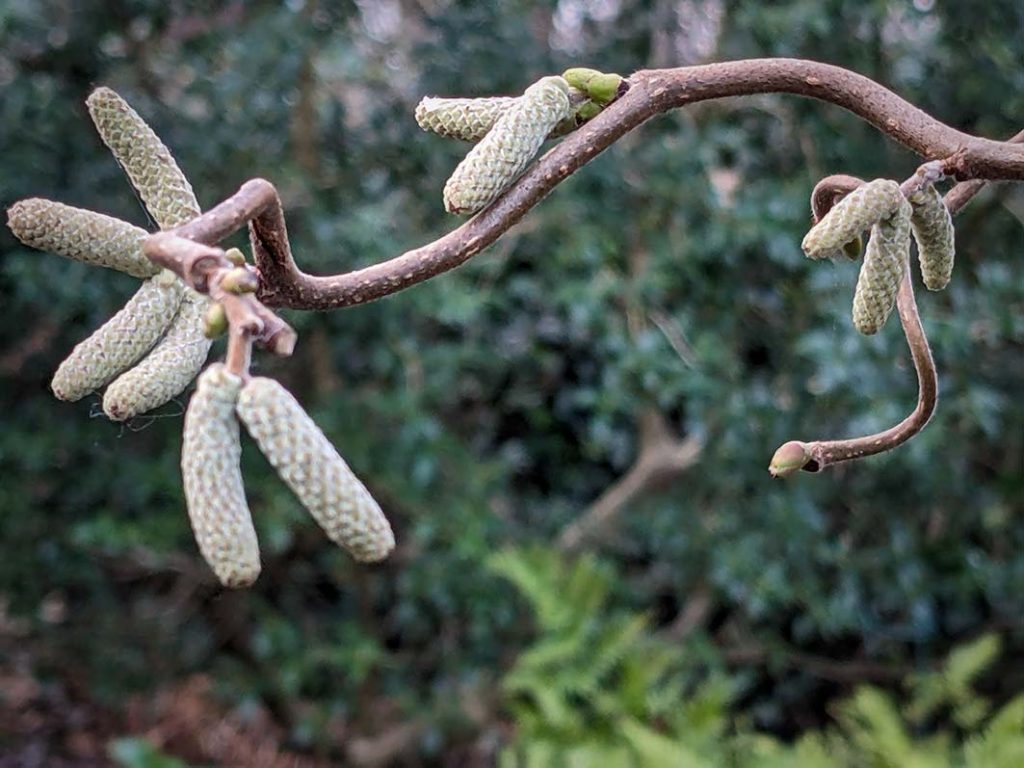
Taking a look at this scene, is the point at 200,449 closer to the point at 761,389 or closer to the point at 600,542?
the point at 761,389

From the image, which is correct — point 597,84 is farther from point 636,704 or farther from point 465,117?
point 636,704

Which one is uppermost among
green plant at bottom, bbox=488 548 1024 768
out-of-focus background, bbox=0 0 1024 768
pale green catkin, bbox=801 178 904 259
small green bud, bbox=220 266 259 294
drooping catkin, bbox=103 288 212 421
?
small green bud, bbox=220 266 259 294

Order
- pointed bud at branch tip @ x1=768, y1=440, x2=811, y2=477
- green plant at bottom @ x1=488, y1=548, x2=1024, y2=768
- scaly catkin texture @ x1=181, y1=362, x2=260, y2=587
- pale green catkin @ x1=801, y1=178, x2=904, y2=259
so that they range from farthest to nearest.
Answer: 1. green plant at bottom @ x1=488, y1=548, x2=1024, y2=768
2. pointed bud at branch tip @ x1=768, y1=440, x2=811, y2=477
3. pale green catkin @ x1=801, y1=178, x2=904, y2=259
4. scaly catkin texture @ x1=181, y1=362, x2=260, y2=587

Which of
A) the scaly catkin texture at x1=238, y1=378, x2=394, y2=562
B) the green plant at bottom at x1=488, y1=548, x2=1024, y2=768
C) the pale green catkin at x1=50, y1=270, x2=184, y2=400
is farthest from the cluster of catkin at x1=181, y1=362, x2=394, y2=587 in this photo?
the green plant at bottom at x1=488, y1=548, x2=1024, y2=768

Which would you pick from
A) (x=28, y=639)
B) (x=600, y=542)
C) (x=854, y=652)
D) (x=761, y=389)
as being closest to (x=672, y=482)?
(x=600, y=542)

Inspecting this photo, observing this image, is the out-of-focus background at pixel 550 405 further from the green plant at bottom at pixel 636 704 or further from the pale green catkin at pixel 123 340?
the pale green catkin at pixel 123 340

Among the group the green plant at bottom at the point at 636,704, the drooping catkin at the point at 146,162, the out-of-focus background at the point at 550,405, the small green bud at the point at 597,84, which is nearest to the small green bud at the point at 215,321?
the drooping catkin at the point at 146,162

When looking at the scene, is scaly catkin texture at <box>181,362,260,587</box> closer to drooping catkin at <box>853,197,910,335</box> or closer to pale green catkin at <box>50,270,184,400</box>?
pale green catkin at <box>50,270,184,400</box>
